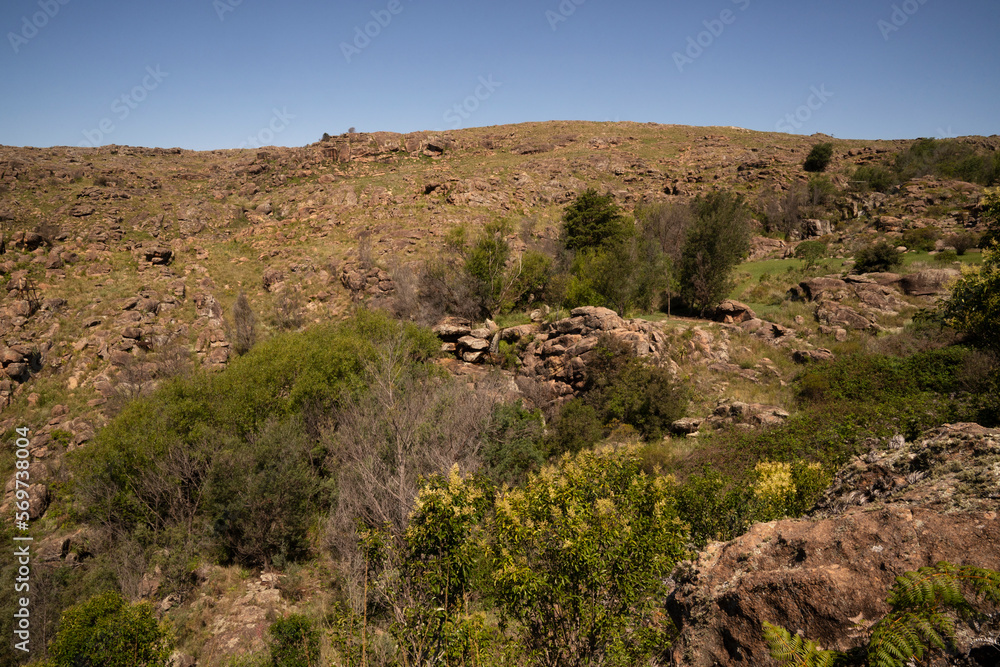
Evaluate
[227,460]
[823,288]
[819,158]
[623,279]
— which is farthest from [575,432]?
[819,158]

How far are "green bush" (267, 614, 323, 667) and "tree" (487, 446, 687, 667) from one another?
5.49 meters

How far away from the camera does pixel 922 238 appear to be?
26.2 m

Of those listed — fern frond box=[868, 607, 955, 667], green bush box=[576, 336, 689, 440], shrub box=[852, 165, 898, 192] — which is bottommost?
green bush box=[576, 336, 689, 440]

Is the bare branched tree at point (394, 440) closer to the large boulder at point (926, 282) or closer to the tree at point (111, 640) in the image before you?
the tree at point (111, 640)

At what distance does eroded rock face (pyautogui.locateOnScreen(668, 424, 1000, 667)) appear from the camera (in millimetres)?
3346

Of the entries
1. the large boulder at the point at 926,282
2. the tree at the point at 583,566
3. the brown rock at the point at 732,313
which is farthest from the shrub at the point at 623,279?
the tree at the point at 583,566

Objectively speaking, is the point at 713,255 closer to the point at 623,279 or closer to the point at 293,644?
the point at 623,279

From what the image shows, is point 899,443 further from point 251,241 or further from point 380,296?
point 251,241

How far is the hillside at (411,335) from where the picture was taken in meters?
12.2

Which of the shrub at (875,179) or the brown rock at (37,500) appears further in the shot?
the shrub at (875,179)

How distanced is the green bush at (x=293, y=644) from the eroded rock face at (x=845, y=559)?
6957 millimetres

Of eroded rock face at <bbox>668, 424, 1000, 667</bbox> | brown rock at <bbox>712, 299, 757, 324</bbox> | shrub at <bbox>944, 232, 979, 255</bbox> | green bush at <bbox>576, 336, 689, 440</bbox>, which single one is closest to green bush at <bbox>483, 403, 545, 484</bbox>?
green bush at <bbox>576, 336, 689, 440</bbox>

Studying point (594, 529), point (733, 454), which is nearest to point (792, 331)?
point (733, 454)

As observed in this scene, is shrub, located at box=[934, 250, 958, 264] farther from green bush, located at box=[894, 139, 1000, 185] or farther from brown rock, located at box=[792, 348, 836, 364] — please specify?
green bush, located at box=[894, 139, 1000, 185]
